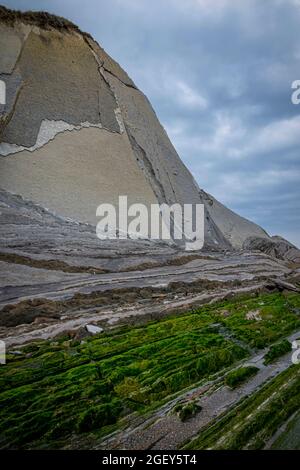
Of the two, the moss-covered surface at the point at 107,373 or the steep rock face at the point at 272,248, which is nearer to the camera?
the moss-covered surface at the point at 107,373

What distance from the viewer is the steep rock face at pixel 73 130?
25781mm

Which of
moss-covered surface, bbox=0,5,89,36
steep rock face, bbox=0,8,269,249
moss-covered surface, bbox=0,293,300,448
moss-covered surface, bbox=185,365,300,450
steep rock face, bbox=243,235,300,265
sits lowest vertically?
moss-covered surface, bbox=0,293,300,448

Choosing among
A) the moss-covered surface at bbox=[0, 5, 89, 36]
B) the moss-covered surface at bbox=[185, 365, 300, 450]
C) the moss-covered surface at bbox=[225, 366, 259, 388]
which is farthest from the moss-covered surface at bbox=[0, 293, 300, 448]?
the moss-covered surface at bbox=[0, 5, 89, 36]

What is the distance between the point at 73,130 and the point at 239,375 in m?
26.0

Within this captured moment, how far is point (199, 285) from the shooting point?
18609mm

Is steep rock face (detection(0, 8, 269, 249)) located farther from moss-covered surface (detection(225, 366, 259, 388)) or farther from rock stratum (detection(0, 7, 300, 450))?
moss-covered surface (detection(225, 366, 259, 388))

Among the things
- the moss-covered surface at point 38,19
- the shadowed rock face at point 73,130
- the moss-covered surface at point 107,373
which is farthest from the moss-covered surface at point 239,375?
the moss-covered surface at point 38,19

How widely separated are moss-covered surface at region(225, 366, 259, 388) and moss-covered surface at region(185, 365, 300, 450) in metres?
0.54

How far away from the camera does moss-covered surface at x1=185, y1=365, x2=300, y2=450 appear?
4746 mm

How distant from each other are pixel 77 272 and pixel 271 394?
519 inches

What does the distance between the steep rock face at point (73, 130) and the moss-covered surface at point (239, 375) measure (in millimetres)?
18856

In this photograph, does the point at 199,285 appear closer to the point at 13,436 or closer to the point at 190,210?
the point at 13,436

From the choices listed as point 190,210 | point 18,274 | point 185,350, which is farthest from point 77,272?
point 190,210

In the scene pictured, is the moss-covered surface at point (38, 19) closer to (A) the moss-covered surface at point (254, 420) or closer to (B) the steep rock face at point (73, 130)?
(B) the steep rock face at point (73, 130)
